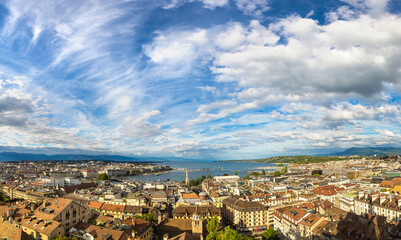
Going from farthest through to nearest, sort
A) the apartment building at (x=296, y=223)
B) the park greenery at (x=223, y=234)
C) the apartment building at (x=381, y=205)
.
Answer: the apartment building at (x=381, y=205), the apartment building at (x=296, y=223), the park greenery at (x=223, y=234)

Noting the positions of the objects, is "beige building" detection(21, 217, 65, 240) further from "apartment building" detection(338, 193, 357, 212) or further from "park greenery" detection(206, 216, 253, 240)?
"apartment building" detection(338, 193, 357, 212)

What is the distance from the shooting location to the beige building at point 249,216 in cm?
6241

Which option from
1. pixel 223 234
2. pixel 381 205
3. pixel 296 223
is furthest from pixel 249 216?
pixel 381 205

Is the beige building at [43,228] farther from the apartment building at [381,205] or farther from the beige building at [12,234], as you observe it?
the apartment building at [381,205]

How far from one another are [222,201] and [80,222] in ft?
161

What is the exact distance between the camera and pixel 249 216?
62812 mm

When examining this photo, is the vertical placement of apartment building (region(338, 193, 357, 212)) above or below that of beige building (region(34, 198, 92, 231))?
below

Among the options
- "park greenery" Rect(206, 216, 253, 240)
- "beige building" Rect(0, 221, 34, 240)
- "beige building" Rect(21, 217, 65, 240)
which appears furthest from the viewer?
"park greenery" Rect(206, 216, 253, 240)

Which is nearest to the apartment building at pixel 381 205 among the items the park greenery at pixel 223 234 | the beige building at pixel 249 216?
the beige building at pixel 249 216

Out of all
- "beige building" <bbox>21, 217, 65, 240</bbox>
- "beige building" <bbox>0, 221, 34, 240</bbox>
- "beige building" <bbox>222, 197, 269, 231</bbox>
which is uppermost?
"beige building" <bbox>0, 221, 34, 240</bbox>

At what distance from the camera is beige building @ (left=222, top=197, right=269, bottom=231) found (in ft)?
205

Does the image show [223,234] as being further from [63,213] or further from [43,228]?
[43,228]

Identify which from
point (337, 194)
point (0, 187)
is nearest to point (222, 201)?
point (337, 194)

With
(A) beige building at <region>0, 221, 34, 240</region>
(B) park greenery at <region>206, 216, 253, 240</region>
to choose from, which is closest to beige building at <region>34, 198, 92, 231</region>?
(A) beige building at <region>0, 221, 34, 240</region>
